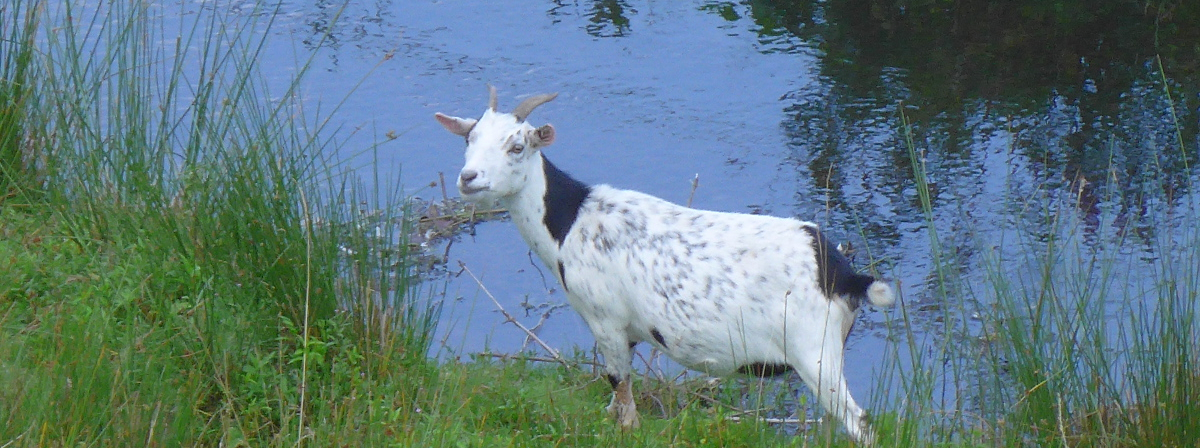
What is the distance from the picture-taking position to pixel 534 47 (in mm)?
9719

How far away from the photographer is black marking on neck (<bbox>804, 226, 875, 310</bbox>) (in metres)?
4.28

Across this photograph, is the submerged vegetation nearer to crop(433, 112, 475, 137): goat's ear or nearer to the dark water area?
crop(433, 112, 475, 137): goat's ear

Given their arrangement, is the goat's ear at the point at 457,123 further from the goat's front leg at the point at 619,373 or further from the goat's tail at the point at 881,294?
the goat's tail at the point at 881,294

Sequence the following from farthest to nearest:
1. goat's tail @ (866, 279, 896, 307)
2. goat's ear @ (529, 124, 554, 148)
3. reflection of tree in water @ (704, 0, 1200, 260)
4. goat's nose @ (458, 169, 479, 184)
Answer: reflection of tree in water @ (704, 0, 1200, 260) < goat's ear @ (529, 124, 554, 148) < goat's nose @ (458, 169, 479, 184) < goat's tail @ (866, 279, 896, 307)

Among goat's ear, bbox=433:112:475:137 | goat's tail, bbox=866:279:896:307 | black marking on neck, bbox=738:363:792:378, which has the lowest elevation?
black marking on neck, bbox=738:363:792:378

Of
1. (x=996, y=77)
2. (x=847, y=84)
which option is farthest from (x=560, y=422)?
(x=996, y=77)

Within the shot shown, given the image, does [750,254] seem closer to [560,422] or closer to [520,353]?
[560,422]

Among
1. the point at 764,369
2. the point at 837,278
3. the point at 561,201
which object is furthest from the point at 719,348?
the point at 561,201

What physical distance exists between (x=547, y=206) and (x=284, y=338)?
1.36 metres

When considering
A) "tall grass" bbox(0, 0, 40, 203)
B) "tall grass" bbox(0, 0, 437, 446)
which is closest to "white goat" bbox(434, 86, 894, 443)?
"tall grass" bbox(0, 0, 437, 446)

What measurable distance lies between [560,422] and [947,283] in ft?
9.40

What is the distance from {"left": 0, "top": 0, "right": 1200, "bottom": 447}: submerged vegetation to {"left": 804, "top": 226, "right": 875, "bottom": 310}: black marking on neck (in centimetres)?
27

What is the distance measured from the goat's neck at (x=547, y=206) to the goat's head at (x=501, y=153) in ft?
0.14

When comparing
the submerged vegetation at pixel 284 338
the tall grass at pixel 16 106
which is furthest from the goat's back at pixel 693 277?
the tall grass at pixel 16 106
